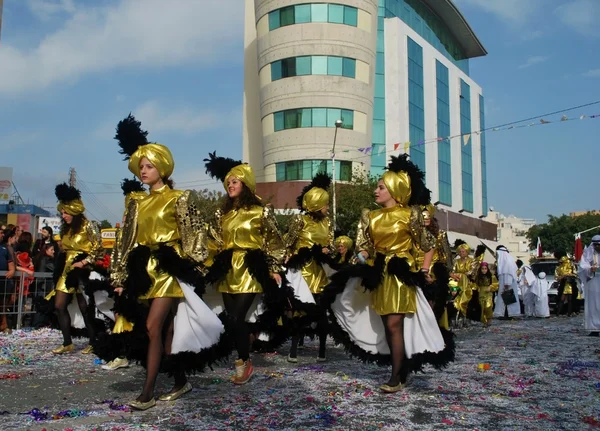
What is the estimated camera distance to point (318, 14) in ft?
131

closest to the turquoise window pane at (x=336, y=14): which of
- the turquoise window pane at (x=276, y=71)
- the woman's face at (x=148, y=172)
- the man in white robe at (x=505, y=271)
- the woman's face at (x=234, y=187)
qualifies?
the turquoise window pane at (x=276, y=71)

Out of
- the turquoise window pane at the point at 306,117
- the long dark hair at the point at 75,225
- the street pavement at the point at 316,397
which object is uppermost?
the turquoise window pane at the point at 306,117

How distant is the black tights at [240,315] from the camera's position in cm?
614

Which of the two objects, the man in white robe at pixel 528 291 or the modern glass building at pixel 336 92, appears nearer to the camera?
the man in white robe at pixel 528 291

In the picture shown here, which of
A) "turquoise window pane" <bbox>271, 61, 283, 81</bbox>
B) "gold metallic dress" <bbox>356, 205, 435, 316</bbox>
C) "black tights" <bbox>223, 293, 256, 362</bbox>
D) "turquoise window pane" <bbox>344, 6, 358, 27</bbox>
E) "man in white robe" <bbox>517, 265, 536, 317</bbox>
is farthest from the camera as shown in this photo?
"turquoise window pane" <bbox>271, 61, 283, 81</bbox>

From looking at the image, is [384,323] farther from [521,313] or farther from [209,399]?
[521,313]

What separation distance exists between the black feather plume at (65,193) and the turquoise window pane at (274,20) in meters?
34.4

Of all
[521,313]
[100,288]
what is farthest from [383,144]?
[100,288]

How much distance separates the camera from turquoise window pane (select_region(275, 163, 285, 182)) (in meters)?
40.8

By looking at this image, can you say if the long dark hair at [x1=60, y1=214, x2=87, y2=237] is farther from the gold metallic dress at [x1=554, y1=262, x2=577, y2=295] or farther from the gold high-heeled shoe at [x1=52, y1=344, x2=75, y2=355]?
the gold metallic dress at [x1=554, y1=262, x2=577, y2=295]

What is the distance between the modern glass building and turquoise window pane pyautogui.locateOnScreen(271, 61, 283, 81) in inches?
2.5

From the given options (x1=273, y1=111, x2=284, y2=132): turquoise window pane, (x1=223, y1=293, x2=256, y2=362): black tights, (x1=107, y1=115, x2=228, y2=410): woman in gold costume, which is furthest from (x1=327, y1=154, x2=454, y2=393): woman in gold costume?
(x1=273, y1=111, x2=284, y2=132): turquoise window pane

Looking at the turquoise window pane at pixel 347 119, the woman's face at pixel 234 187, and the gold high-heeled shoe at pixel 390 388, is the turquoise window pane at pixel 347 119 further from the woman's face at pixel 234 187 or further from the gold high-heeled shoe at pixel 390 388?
the gold high-heeled shoe at pixel 390 388

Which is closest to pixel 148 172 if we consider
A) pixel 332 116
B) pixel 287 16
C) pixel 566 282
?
pixel 566 282
